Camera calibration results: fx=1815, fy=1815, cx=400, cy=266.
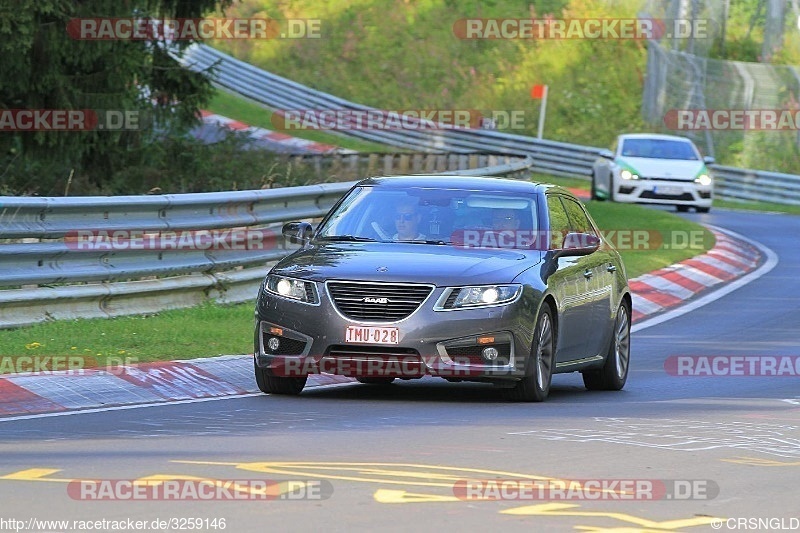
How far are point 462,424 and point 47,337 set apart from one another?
4.07 meters

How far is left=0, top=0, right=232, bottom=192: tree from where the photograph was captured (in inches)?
851

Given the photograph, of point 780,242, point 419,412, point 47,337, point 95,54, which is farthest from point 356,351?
point 780,242

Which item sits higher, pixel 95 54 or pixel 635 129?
pixel 95 54

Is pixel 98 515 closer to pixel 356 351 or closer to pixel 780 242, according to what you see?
pixel 356 351

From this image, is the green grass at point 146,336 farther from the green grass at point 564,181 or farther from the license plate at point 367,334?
the green grass at point 564,181

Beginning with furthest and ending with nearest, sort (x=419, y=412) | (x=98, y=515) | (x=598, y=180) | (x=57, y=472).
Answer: (x=598, y=180)
(x=419, y=412)
(x=57, y=472)
(x=98, y=515)

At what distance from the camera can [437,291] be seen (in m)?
11.7

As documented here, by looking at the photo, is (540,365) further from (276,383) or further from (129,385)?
(129,385)

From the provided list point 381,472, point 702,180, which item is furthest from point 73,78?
point 381,472

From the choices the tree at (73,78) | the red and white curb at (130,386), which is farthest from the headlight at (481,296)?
the tree at (73,78)

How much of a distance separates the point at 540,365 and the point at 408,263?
3.84 ft

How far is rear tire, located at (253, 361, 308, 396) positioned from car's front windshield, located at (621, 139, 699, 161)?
72.1 ft

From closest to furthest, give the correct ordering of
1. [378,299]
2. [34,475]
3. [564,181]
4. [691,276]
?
1. [34,475]
2. [378,299]
3. [691,276]
4. [564,181]

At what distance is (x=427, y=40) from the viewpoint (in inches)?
2036
